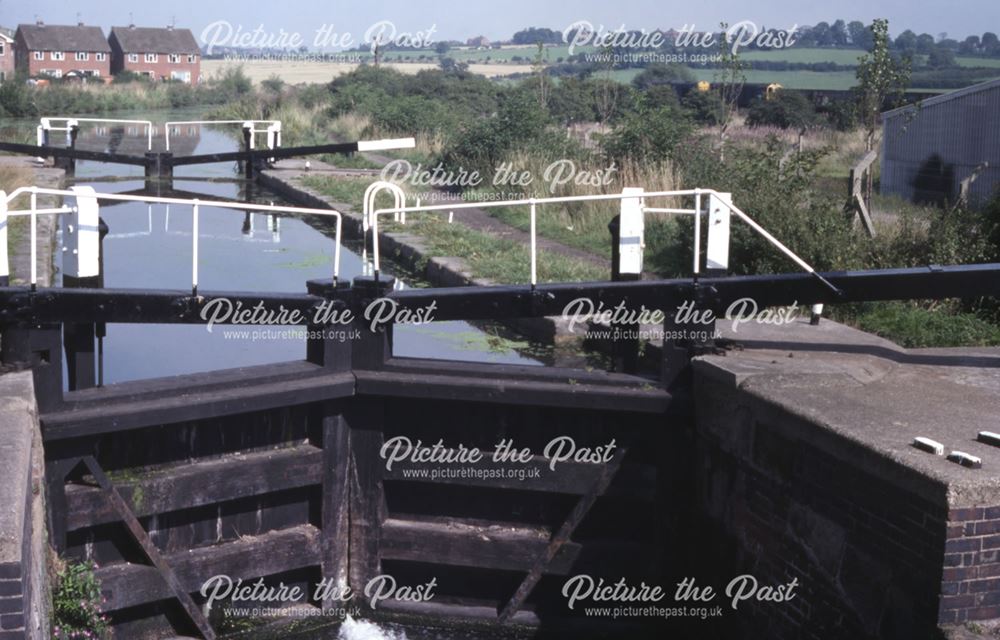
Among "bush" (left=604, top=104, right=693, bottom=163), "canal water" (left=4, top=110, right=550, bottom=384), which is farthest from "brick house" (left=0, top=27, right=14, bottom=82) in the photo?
"bush" (left=604, top=104, right=693, bottom=163)

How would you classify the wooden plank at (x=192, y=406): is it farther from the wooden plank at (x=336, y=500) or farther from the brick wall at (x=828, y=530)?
the brick wall at (x=828, y=530)

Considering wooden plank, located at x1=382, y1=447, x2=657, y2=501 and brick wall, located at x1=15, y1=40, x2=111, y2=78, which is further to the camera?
brick wall, located at x1=15, y1=40, x2=111, y2=78

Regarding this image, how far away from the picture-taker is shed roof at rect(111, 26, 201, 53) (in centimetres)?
7994

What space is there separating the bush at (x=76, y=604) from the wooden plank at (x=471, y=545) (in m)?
1.65

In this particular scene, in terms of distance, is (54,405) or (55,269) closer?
(54,405)

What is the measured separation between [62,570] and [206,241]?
10.1 metres

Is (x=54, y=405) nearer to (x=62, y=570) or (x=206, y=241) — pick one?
(x=62, y=570)

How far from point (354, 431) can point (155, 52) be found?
7909 cm

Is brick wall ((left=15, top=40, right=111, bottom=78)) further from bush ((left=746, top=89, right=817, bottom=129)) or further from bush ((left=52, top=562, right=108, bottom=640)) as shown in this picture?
bush ((left=52, top=562, right=108, bottom=640))

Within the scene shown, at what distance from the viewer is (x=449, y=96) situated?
125 feet

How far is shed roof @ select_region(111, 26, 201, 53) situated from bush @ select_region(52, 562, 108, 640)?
7818 cm

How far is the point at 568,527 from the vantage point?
6488 millimetres

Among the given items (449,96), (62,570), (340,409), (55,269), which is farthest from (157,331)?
(449,96)

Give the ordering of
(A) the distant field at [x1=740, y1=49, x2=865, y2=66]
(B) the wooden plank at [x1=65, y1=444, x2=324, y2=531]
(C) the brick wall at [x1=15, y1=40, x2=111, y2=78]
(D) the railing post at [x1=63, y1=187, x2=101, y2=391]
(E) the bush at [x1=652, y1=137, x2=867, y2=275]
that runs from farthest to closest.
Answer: (A) the distant field at [x1=740, y1=49, x2=865, y2=66], (C) the brick wall at [x1=15, y1=40, x2=111, y2=78], (E) the bush at [x1=652, y1=137, x2=867, y2=275], (D) the railing post at [x1=63, y1=187, x2=101, y2=391], (B) the wooden plank at [x1=65, y1=444, x2=324, y2=531]
